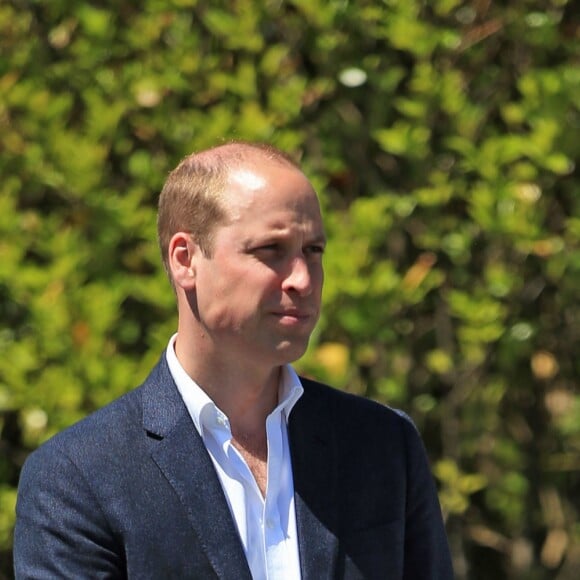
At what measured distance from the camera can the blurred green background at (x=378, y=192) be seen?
163 inches

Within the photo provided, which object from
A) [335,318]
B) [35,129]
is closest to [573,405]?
[335,318]

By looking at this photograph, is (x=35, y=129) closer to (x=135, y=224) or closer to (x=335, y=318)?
(x=135, y=224)

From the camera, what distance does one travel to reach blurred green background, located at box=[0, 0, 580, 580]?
4.13m

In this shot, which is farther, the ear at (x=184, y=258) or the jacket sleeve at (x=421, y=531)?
the jacket sleeve at (x=421, y=531)

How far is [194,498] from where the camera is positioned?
7.73 feet

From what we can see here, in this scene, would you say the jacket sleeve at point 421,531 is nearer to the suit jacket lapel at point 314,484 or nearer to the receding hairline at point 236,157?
the suit jacket lapel at point 314,484

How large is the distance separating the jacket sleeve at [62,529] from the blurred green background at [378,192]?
1.67 m

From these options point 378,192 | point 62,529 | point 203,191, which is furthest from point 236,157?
point 378,192

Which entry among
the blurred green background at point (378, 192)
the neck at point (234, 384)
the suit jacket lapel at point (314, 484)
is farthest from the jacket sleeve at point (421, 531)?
the blurred green background at point (378, 192)

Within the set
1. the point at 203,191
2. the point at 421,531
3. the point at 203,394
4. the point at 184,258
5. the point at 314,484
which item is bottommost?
the point at 421,531

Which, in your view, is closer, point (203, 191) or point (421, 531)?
point (203, 191)

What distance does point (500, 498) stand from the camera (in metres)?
4.35

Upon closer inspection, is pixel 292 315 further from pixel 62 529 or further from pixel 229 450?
→ pixel 62 529

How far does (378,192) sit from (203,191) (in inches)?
76.5
